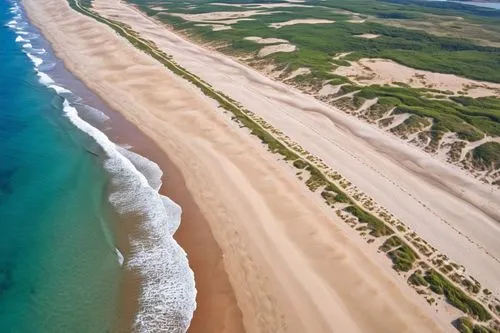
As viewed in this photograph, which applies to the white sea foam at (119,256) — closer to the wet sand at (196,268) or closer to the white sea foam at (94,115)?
the wet sand at (196,268)

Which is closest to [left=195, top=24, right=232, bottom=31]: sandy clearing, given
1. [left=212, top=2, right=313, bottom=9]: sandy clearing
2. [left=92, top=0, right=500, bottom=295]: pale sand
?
[left=212, top=2, right=313, bottom=9]: sandy clearing

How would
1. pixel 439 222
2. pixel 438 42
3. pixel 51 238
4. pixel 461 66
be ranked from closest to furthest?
pixel 51 238 < pixel 439 222 < pixel 461 66 < pixel 438 42

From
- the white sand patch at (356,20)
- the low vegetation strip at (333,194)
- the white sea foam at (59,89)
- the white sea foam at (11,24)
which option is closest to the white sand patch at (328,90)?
the low vegetation strip at (333,194)

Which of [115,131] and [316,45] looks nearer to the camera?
[115,131]

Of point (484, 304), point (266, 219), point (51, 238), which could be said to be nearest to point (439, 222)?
point (484, 304)

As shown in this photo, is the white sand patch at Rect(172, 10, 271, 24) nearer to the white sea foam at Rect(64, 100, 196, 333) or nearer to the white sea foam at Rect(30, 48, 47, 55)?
the white sea foam at Rect(30, 48, 47, 55)

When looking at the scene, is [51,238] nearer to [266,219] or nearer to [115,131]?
[266,219]

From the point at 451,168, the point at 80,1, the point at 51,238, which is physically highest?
the point at 451,168

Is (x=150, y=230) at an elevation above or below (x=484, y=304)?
below

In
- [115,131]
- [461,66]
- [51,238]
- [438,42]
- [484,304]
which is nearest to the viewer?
[484,304]
